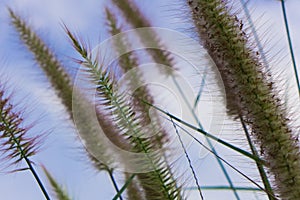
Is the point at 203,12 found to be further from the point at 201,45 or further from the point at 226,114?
the point at 226,114

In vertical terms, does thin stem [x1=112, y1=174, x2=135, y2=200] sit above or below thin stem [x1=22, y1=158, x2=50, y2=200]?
below

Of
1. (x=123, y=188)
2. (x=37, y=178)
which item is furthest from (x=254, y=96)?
(x=37, y=178)

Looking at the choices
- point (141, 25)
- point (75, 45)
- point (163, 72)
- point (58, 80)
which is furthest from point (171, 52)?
point (75, 45)

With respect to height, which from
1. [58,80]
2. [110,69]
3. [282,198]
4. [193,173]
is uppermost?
[58,80]

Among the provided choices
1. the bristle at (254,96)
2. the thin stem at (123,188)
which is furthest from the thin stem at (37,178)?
the bristle at (254,96)

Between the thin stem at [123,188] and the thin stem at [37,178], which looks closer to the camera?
the thin stem at [123,188]

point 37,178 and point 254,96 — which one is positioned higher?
point 37,178

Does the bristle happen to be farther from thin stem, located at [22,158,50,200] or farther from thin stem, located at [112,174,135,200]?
thin stem, located at [22,158,50,200]

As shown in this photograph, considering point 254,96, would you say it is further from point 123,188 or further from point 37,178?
point 37,178

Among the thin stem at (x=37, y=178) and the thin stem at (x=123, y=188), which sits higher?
the thin stem at (x=37, y=178)

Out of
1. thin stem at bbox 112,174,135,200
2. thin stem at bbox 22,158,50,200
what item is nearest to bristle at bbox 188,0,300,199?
thin stem at bbox 112,174,135,200

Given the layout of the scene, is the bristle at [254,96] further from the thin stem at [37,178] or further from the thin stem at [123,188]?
the thin stem at [37,178]
